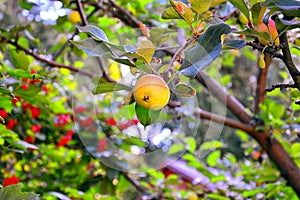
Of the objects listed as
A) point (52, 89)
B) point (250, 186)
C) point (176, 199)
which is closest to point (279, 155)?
point (250, 186)

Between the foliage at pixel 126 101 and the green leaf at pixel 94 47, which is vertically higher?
the green leaf at pixel 94 47

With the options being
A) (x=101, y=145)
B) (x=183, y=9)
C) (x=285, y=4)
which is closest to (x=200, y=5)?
(x=183, y=9)

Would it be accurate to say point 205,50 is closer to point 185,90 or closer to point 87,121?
point 185,90

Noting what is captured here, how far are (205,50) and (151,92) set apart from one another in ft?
0.39

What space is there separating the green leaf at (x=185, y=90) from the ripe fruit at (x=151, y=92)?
0.15ft

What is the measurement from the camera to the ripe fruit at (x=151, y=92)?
574 millimetres

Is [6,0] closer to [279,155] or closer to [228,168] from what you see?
[279,155]

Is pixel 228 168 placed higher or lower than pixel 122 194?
lower

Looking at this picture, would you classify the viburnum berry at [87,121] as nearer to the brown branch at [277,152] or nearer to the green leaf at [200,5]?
the brown branch at [277,152]

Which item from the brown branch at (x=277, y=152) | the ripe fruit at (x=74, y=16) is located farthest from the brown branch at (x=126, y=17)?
the brown branch at (x=277, y=152)

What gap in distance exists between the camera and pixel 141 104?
23.5 inches

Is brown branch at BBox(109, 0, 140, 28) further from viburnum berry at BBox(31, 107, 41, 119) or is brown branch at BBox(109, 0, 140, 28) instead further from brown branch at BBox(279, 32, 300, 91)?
brown branch at BBox(279, 32, 300, 91)

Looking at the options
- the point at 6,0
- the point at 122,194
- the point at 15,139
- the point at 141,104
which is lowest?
the point at 122,194

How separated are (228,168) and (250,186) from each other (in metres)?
0.46
